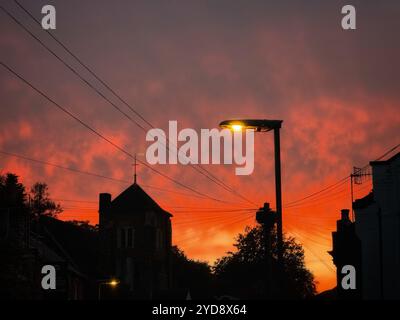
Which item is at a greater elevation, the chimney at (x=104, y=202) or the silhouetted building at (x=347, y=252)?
the chimney at (x=104, y=202)

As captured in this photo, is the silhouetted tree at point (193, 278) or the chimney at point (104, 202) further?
the silhouetted tree at point (193, 278)

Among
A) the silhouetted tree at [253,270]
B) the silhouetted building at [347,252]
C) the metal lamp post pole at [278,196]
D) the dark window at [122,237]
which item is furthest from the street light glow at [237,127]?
the silhouetted tree at [253,270]

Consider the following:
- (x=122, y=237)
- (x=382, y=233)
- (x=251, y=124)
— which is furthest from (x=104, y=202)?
(x=251, y=124)

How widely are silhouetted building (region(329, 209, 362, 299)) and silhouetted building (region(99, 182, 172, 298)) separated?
149ft

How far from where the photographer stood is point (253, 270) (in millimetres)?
128750

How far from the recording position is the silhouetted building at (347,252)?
44719 mm

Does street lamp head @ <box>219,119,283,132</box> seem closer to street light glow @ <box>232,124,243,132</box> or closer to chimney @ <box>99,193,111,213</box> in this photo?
street light glow @ <box>232,124,243,132</box>

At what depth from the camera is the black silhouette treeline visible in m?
36.9

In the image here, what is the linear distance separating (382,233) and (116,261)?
59.5m

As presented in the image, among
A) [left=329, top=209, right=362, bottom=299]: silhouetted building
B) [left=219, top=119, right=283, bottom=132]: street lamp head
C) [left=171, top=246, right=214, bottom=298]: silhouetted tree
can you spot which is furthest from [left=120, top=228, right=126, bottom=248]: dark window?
[left=219, top=119, right=283, bottom=132]: street lamp head

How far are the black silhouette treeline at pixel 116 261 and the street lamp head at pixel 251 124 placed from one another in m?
Answer: 3.87

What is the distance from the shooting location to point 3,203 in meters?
40.8

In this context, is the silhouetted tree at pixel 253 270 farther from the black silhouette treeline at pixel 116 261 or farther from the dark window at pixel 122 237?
the dark window at pixel 122 237

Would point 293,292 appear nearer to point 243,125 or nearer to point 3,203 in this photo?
point 3,203
